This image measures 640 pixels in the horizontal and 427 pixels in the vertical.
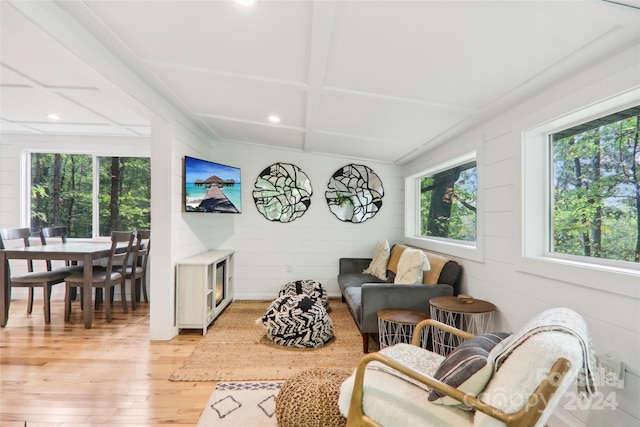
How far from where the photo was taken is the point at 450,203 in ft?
12.1

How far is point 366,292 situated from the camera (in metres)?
2.89

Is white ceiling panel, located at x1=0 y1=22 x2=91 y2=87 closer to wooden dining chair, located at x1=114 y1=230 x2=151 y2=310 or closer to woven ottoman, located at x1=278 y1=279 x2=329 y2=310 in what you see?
wooden dining chair, located at x1=114 y1=230 x2=151 y2=310

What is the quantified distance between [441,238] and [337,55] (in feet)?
8.79

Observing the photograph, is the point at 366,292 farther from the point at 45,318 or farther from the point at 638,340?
the point at 45,318

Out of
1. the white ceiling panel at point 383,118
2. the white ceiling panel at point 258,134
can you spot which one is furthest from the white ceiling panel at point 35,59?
the white ceiling panel at point 383,118

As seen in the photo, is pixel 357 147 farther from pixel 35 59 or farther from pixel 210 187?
pixel 35 59

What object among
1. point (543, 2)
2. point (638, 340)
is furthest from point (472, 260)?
point (543, 2)

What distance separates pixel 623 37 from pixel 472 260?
1.86m

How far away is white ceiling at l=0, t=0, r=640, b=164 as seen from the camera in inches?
58.3

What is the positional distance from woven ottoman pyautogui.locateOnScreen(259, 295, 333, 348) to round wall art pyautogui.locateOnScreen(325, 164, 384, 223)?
1939mm

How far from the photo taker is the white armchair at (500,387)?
1.13m

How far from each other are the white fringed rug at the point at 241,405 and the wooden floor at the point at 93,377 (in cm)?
8

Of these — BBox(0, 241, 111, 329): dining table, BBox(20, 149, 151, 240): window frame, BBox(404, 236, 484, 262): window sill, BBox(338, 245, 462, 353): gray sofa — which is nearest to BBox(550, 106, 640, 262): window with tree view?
BBox(404, 236, 484, 262): window sill

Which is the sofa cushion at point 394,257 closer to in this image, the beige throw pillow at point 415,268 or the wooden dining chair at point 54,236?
the beige throw pillow at point 415,268
